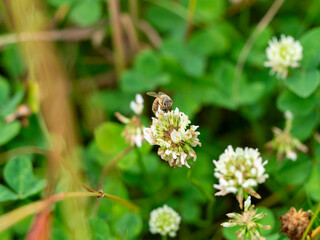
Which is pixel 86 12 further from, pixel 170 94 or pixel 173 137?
pixel 173 137

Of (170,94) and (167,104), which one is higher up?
(170,94)

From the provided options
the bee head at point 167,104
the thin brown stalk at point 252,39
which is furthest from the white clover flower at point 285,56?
the bee head at point 167,104

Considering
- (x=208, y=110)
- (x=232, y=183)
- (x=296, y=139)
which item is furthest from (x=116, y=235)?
(x=208, y=110)

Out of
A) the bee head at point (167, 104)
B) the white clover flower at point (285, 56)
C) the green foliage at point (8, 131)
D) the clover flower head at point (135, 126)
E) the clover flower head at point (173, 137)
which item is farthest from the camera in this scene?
the green foliage at point (8, 131)

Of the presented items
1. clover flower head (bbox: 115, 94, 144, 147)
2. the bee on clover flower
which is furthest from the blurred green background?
the bee on clover flower

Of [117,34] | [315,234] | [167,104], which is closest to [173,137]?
[167,104]

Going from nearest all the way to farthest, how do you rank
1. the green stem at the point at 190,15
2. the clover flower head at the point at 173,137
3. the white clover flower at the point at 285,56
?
the clover flower head at the point at 173,137
the white clover flower at the point at 285,56
the green stem at the point at 190,15

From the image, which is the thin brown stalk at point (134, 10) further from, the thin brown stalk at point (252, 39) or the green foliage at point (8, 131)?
the green foliage at point (8, 131)
